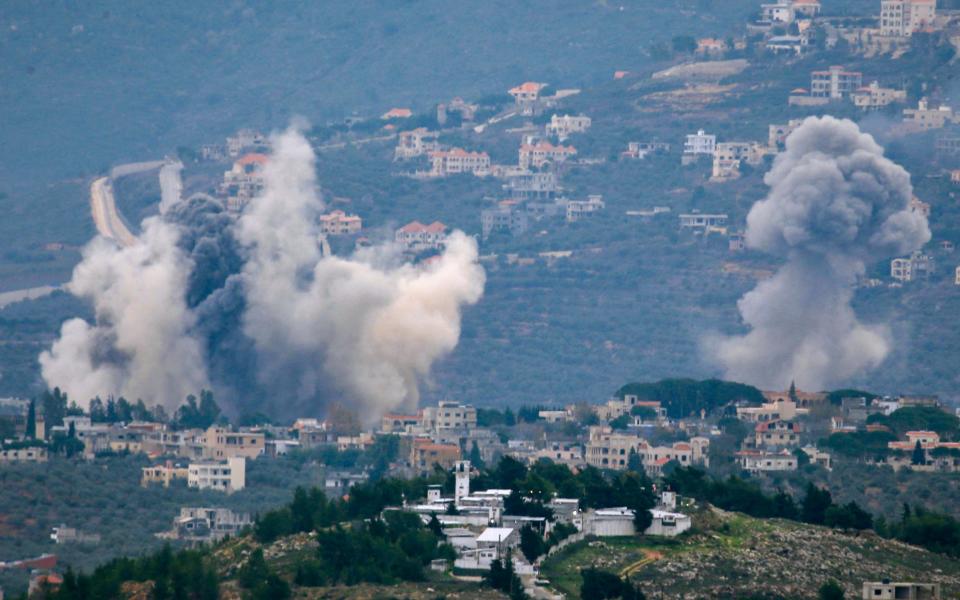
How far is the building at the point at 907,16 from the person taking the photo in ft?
545

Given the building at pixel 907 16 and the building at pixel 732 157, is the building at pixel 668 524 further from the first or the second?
the building at pixel 907 16

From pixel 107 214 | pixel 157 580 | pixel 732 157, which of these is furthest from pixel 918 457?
pixel 107 214

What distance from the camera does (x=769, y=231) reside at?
13050 centimetres

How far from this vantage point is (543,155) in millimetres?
166375

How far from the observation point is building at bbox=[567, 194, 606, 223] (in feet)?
522

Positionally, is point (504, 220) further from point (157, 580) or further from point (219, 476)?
point (157, 580)

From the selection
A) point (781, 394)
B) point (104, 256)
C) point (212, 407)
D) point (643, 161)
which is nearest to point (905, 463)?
point (781, 394)

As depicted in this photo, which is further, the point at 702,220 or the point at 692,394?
the point at 702,220

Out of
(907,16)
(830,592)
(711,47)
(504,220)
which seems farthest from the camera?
(711,47)

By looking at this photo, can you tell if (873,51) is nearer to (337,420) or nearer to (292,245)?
(292,245)

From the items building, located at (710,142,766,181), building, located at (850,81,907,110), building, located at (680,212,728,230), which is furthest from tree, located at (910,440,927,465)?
building, located at (850,81,907,110)

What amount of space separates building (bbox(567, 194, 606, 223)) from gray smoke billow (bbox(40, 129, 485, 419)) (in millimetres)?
31383

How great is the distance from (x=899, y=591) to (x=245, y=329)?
57.0 meters

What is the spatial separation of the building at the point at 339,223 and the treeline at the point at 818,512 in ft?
229
